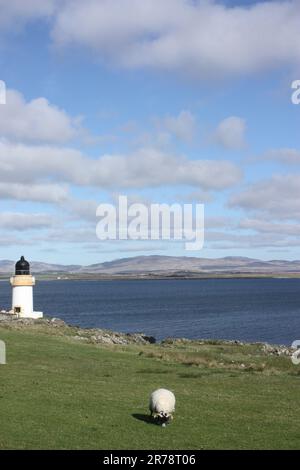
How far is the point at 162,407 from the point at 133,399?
4199 mm

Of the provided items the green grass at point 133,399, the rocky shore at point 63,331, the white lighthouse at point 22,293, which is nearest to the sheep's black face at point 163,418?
the green grass at point 133,399

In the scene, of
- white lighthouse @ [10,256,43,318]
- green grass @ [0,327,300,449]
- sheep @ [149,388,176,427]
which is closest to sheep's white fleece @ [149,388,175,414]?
sheep @ [149,388,176,427]

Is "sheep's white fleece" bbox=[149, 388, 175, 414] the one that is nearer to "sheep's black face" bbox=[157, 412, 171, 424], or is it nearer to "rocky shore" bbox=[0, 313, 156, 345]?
"sheep's black face" bbox=[157, 412, 171, 424]

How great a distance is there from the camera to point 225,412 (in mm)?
21625

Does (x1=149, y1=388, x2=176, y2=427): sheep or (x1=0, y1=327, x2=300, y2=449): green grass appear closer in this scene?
(x1=0, y1=327, x2=300, y2=449): green grass

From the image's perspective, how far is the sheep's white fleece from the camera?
19203 mm

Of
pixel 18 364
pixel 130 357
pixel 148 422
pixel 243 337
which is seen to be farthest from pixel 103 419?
pixel 243 337

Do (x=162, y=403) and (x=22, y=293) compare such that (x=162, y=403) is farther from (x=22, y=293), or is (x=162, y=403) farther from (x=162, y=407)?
(x=22, y=293)

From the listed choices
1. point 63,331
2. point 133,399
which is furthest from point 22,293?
point 133,399

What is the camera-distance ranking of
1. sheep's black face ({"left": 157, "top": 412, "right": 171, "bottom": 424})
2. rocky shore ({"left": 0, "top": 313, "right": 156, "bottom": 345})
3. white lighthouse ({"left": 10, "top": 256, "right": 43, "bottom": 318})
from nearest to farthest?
sheep's black face ({"left": 157, "top": 412, "right": 171, "bottom": 424}) → rocky shore ({"left": 0, "top": 313, "right": 156, "bottom": 345}) → white lighthouse ({"left": 10, "top": 256, "right": 43, "bottom": 318})

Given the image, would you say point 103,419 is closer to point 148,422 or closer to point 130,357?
point 148,422

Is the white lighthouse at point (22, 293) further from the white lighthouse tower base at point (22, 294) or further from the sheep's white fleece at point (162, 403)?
the sheep's white fleece at point (162, 403)

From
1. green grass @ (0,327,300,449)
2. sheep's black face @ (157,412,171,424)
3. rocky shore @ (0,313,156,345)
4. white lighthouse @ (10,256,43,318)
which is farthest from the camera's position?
white lighthouse @ (10,256,43,318)
